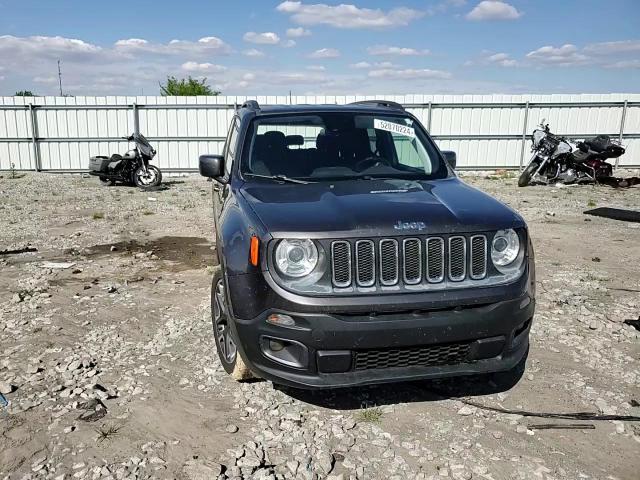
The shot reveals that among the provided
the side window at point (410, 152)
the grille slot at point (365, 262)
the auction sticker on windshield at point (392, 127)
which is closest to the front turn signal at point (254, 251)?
the grille slot at point (365, 262)

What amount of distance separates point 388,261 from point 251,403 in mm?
1317

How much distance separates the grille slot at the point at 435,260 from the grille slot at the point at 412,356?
38 cm

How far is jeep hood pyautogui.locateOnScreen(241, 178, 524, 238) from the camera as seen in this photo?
275 cm

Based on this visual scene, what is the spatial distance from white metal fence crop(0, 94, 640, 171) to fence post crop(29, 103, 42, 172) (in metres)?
0.03

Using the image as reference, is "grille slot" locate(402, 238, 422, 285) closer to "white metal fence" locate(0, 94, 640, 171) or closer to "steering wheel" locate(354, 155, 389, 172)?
"steering wheel" locate(354, 155, 389, 172)

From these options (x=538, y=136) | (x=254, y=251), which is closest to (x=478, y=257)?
(x=254, y=251)

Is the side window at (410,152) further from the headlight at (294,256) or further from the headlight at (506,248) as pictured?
the headlight at (294,256)

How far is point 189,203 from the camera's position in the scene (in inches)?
468

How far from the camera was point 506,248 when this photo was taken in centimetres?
299

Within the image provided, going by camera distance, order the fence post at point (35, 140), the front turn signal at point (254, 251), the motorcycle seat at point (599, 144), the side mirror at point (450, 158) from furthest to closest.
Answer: the fence post at point (35, 140), the motorcycle seat at point (599, 144), the side mirror at point (450, 158), the front turn signal at point (254, 251)

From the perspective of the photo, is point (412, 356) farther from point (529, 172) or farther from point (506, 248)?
point (529, 172)

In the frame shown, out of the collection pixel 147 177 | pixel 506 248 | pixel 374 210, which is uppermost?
pixel 374 210

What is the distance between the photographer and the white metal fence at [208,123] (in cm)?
1703

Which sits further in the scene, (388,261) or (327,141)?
(327,141)
